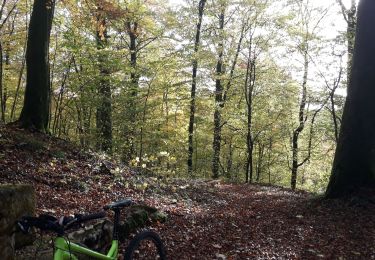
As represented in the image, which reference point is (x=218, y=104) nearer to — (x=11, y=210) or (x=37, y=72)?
(x=37, y=72)

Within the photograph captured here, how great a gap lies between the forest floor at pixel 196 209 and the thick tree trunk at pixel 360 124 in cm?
49

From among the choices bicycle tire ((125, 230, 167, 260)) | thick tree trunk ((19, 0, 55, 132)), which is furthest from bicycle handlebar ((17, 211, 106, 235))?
thick tree trunk ((19, 0, 55, 132))

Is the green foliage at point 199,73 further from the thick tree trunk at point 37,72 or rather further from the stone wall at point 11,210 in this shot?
the stone wall at point 11,210

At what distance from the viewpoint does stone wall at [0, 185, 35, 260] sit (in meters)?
3.23


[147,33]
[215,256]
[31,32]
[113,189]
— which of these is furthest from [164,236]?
[147,33]

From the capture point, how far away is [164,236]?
5953 millimetres

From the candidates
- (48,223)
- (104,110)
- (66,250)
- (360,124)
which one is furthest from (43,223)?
(104,110)

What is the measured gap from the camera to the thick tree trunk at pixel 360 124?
29.0 ft

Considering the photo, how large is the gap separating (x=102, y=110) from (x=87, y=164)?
226 inches

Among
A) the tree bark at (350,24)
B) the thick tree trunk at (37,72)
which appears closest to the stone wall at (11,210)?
the thick tree trunk at (37,72)

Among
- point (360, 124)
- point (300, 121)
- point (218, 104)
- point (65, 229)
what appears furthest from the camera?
point (300, 121)

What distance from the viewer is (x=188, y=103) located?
23.4 meters

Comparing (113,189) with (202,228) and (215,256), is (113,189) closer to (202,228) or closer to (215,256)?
(202,228)

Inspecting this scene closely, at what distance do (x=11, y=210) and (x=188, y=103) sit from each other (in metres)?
20.2
